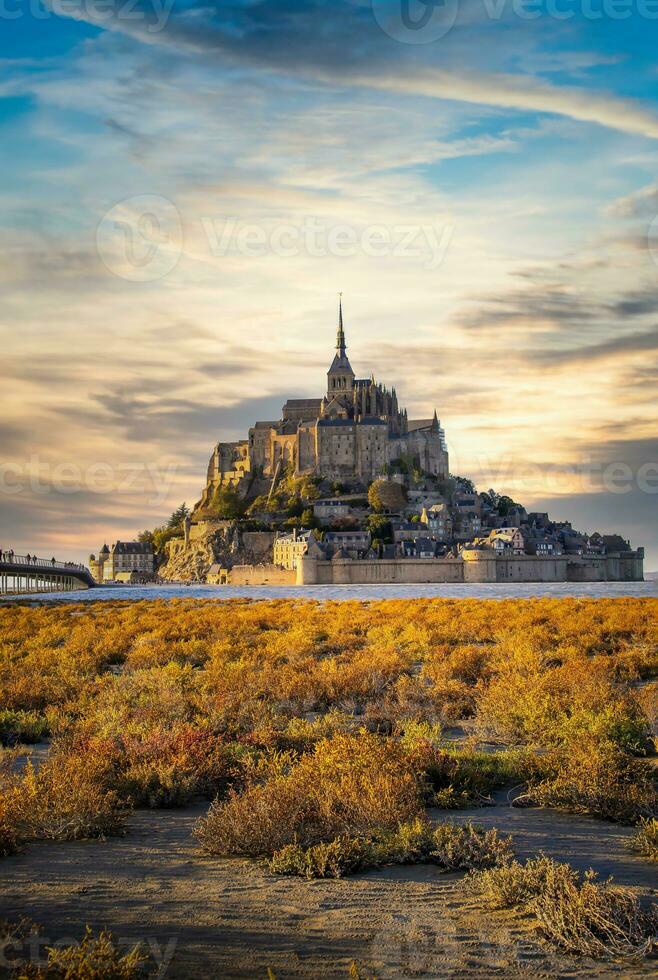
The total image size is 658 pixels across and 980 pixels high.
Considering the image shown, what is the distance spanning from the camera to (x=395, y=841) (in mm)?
6879

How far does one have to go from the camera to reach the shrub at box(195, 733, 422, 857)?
22.6 ft

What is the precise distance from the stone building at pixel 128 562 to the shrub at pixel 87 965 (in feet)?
485

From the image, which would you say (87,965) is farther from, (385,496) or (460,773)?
(385,496)

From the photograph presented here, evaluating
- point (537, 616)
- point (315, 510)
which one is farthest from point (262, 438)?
point (537, 616)

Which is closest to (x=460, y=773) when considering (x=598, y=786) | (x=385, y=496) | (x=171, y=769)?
(x=598, y=786)

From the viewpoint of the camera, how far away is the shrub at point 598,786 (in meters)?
7.82

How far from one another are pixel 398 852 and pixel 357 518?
383 ft

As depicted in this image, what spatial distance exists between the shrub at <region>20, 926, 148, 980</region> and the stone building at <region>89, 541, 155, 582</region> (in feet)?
485

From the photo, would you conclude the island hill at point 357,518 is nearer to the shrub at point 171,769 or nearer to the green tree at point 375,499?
the green tree at point 375,499

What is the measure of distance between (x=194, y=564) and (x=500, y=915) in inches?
5158

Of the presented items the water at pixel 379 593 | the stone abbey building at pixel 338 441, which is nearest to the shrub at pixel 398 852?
the water at pixel 379 593

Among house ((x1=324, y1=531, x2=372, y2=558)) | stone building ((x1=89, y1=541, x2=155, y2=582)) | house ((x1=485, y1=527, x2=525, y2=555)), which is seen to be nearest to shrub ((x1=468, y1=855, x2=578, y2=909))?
house ((x1=324, y1=531, x2=372, y2=558))

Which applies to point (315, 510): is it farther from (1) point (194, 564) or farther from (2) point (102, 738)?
(2) point (102, 738)

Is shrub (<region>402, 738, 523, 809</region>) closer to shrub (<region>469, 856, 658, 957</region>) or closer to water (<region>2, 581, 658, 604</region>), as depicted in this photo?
shrub (<region>469, 856, 658, 957</region>)
